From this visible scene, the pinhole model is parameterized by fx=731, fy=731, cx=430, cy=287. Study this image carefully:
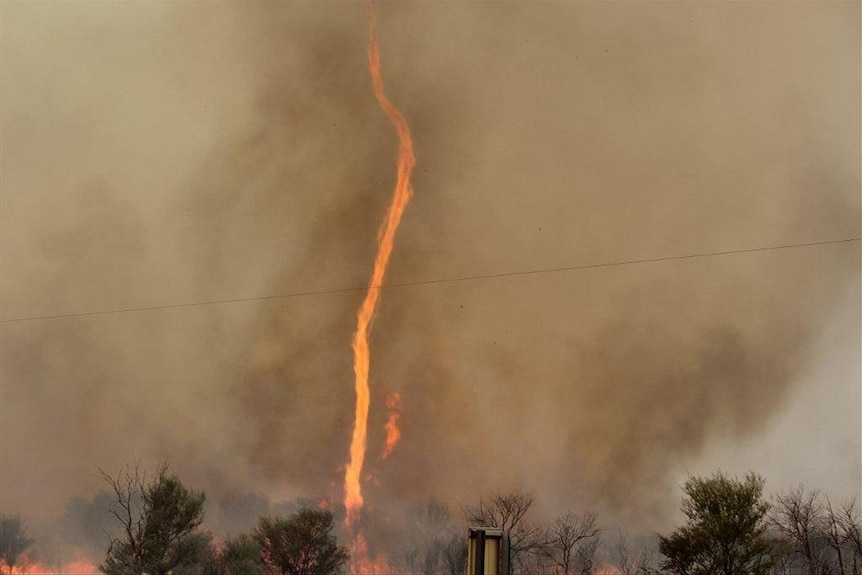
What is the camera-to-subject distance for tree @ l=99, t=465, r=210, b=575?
19.0 metres

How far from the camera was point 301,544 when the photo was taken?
1917cm

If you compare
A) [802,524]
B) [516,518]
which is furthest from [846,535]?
[516,518]

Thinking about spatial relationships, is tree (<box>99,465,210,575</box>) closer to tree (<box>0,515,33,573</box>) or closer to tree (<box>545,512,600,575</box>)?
tree (<box>0,515,33,573</box>)

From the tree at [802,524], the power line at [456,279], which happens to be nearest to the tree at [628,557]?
the tree at [802,524]

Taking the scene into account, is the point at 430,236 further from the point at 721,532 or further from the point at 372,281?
the point at 721,532

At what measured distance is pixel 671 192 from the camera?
2011cm

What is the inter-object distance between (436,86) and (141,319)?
1109cm

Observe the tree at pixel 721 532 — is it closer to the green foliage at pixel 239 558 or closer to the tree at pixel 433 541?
the tree at pixel 433 541

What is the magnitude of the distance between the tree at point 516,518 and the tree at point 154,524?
7.37 metres

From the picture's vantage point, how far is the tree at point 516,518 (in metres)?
18.7

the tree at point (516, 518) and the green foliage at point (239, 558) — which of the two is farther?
the green foliage at point (239, 558)

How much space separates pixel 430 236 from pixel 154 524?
10.8 metres

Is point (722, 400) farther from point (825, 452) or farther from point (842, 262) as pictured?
point (842, 262)

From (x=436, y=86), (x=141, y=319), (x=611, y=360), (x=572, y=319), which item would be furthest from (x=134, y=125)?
(x=611, y=360)
